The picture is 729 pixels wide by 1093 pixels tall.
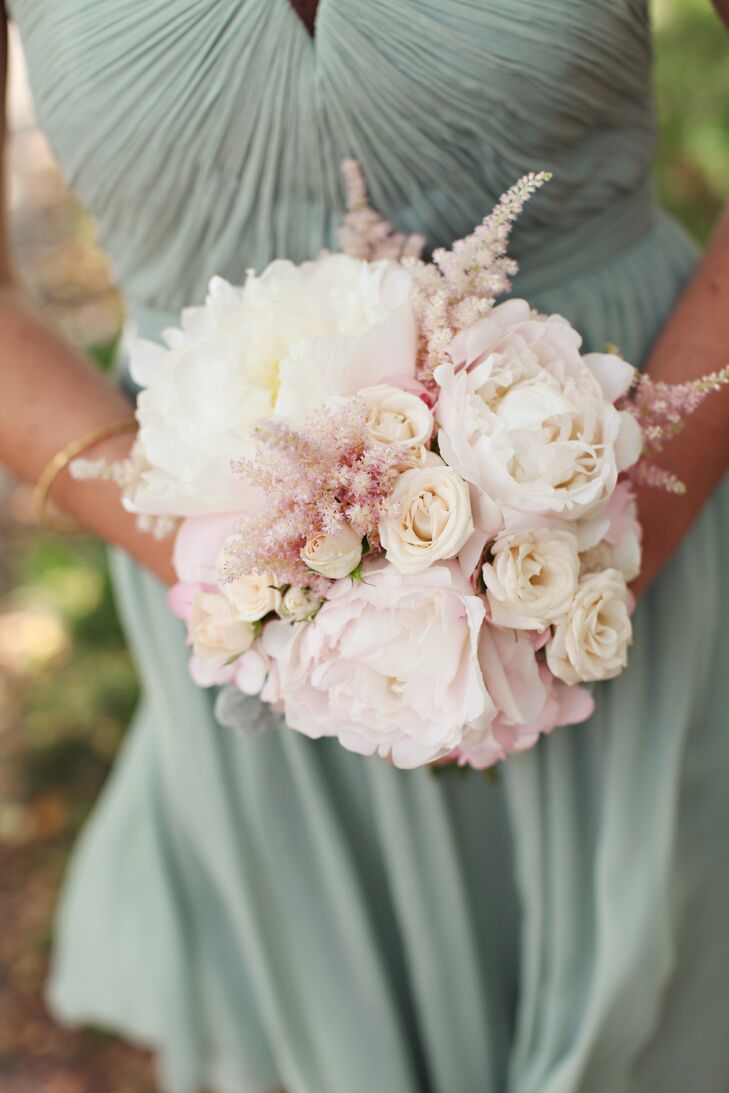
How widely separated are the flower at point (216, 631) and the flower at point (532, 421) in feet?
0.75

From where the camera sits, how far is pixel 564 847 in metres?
1.31

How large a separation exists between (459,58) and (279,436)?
18.1 inches

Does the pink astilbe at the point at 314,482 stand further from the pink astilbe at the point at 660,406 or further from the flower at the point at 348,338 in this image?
the pink astilbe at the point at 660,406

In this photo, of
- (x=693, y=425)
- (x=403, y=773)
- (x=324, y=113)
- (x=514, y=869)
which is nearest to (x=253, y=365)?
(x=324, y=113)

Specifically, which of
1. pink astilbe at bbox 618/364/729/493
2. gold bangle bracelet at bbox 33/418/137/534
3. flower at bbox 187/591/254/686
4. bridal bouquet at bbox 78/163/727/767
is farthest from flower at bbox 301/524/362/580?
gold bangle bracelet at bbox 33/418/137/534

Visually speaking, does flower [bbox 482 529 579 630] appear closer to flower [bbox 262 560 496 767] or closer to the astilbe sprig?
flower [bbox 262 560 496 767]

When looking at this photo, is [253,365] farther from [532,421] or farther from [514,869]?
[514,869]

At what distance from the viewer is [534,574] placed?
2.63ft

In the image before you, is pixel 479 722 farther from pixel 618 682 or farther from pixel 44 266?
pixel 44 266

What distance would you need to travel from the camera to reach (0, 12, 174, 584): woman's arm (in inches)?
44.1

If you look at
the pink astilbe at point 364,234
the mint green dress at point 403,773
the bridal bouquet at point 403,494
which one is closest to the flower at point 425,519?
the bridal bouquet at point 403,494

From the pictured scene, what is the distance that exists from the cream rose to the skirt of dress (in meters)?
0.50

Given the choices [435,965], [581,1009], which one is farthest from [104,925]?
[581,1009]

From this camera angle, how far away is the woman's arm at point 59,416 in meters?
1.12
